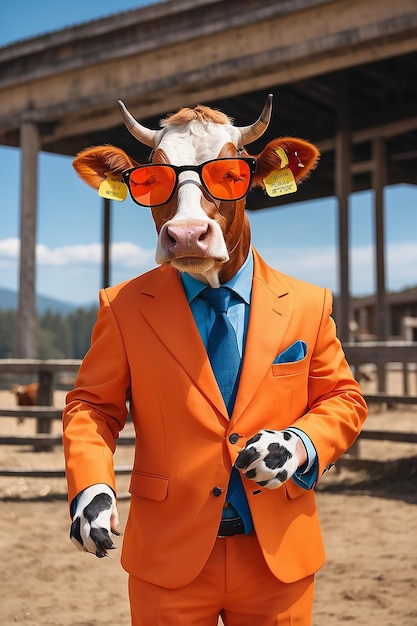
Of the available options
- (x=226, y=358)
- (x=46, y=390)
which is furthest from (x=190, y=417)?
(x=46, y=390)

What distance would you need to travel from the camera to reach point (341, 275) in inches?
362

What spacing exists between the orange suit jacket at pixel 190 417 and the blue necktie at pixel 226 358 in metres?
0.04

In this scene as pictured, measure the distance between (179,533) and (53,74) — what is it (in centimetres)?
763

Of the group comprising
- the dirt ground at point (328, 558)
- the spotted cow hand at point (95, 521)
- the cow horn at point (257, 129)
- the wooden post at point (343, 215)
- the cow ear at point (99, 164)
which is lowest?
the dirt ground at point (328, 558)

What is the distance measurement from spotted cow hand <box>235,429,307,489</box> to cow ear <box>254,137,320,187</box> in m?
0.76

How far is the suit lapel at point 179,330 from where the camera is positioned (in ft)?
5.70

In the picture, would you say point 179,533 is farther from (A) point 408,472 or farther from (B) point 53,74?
(B) point 53,74

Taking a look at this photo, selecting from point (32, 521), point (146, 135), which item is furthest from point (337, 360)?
point (32, 521)

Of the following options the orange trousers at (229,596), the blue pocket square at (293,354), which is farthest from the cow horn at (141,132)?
the orange trousers at (229,596)

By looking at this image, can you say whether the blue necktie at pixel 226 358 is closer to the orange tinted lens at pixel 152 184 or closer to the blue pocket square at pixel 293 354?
the blue pocket square at pixel 293 354

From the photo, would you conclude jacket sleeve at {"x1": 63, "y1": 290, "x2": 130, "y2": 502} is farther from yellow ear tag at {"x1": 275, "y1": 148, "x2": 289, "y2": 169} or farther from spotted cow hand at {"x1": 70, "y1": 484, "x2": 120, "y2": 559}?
yellow ear tag at {"x1": 275, "y1": 148, "x2": 289, "y2": 169}

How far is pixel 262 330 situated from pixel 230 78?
5.98 meters

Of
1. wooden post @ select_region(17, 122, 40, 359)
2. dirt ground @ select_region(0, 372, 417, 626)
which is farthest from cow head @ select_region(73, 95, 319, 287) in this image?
wooden post @ select_region(17, 122, 40, 359)

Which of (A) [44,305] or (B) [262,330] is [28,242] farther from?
(A) [44,305]
